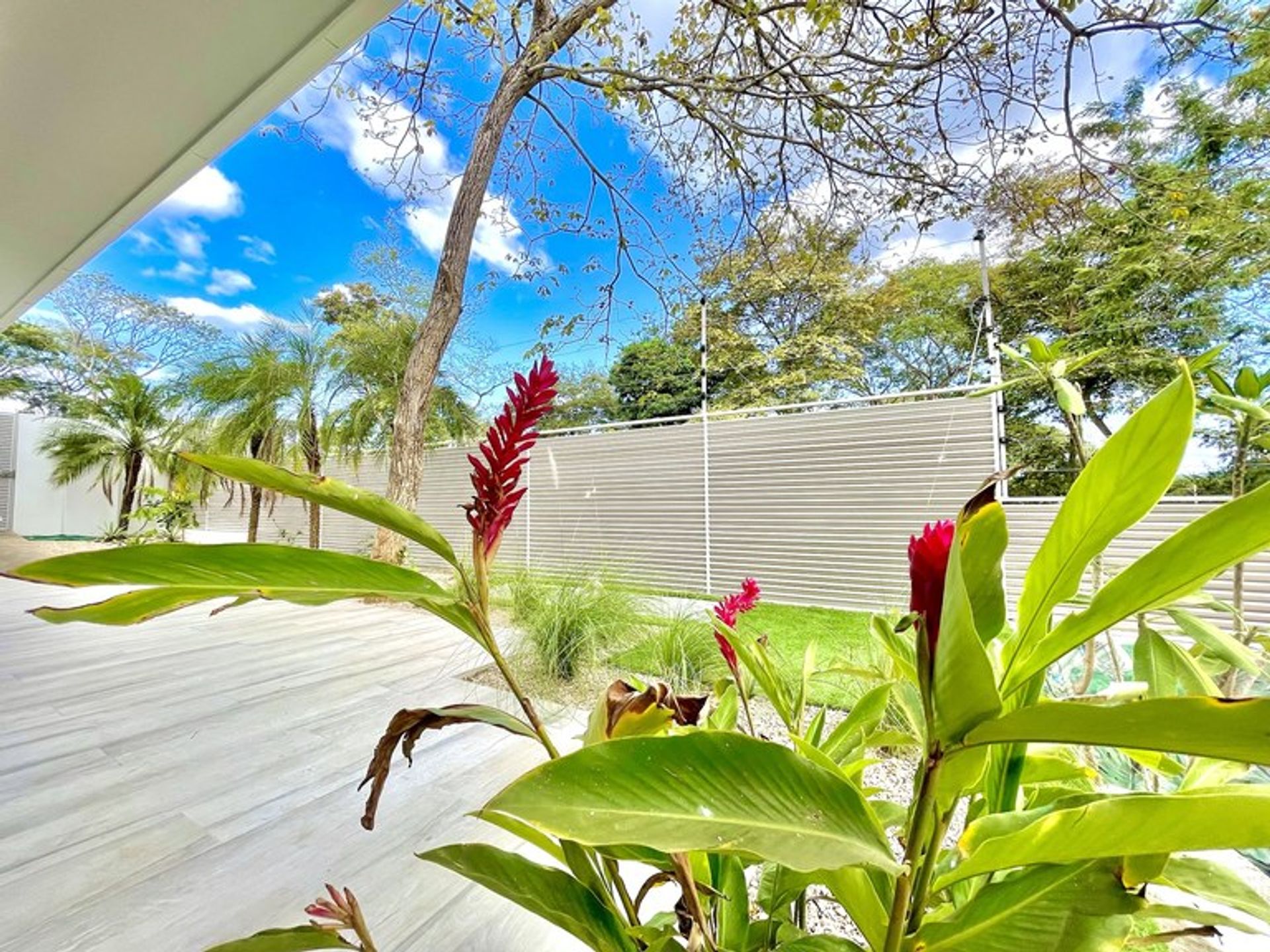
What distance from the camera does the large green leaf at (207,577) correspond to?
291mm

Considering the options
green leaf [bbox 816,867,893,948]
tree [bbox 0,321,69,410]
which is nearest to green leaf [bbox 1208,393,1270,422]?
green leaf [bbox 816,867,893,948]

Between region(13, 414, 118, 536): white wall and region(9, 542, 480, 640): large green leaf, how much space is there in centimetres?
1164

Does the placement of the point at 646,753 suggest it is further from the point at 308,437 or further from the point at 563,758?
the point at 308,437

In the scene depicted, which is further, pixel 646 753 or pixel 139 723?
pixel 139 723

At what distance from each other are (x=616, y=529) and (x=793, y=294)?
18.9 feet

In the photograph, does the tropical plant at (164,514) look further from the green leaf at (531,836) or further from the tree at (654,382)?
the green leaf at (531,836)

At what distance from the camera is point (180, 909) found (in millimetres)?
980

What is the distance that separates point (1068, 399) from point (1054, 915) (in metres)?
1.06

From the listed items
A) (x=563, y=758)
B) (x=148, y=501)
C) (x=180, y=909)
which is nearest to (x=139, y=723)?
(x=180, y=909)

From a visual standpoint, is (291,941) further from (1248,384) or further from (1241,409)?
(1248,384)

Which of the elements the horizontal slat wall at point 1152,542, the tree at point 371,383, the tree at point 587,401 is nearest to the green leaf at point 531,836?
the horizontal slat wall at point 1152,542

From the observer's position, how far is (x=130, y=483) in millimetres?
7715

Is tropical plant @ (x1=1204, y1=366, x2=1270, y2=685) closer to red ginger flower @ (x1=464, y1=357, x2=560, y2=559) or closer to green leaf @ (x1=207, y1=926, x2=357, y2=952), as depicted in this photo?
red ginger flower @ (x1=464, y1=357, x2=560, y2=559)

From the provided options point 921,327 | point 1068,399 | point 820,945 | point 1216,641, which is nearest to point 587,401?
point 921,327
